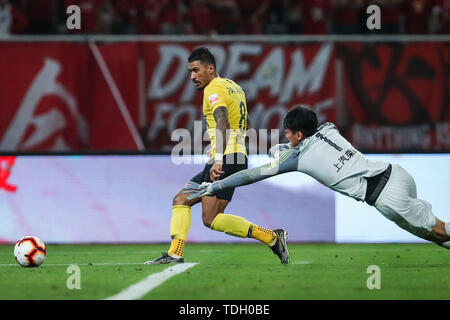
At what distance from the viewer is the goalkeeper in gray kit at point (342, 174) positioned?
7926 mm

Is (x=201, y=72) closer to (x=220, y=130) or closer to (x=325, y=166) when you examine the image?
(x=220, y=130)

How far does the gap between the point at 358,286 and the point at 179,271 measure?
1.81 metres

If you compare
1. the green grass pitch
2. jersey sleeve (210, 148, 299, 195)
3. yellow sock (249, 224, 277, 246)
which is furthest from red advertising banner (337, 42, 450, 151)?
jersey sleeve (210, 148, 299, 195)

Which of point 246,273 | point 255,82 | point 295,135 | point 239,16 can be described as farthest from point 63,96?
point 295,135

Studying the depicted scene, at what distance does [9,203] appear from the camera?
1212 cm

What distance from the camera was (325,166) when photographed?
26.2ft

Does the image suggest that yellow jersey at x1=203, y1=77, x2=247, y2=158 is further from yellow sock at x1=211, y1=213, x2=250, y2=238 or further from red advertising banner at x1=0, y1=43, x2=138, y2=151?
red advertising banner at x1=0, y1=43, x2=138, y2=151

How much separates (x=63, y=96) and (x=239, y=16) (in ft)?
12.4

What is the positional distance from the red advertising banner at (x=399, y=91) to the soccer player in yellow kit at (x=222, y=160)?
6627 millimetres

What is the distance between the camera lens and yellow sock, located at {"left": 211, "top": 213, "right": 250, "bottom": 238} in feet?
29.4

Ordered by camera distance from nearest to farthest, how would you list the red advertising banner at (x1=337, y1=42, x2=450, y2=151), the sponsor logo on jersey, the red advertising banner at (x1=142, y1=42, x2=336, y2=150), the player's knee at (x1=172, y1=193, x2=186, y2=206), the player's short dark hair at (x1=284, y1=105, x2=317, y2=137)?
1. the player's short dark hair at (x1=284, y1=105, x2=317, y2=137)
2. the sponsor logo on jersey
3. the player's knee at (x1=172, y1=193, x2=186, y2=206)
4. the red advertising banner at (x1=142, y1=42, x2=336, y2=150)
5. the red advertising banner at (x1=337, y1=42, x2=450, y2=151)

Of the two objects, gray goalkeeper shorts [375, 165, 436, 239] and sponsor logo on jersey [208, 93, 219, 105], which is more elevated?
sponsor logo on jersey [208, 93, 219, 105]

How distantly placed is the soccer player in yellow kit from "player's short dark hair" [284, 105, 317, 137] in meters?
0.96

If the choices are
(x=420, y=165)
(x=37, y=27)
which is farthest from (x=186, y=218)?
(x=37, y=27)
